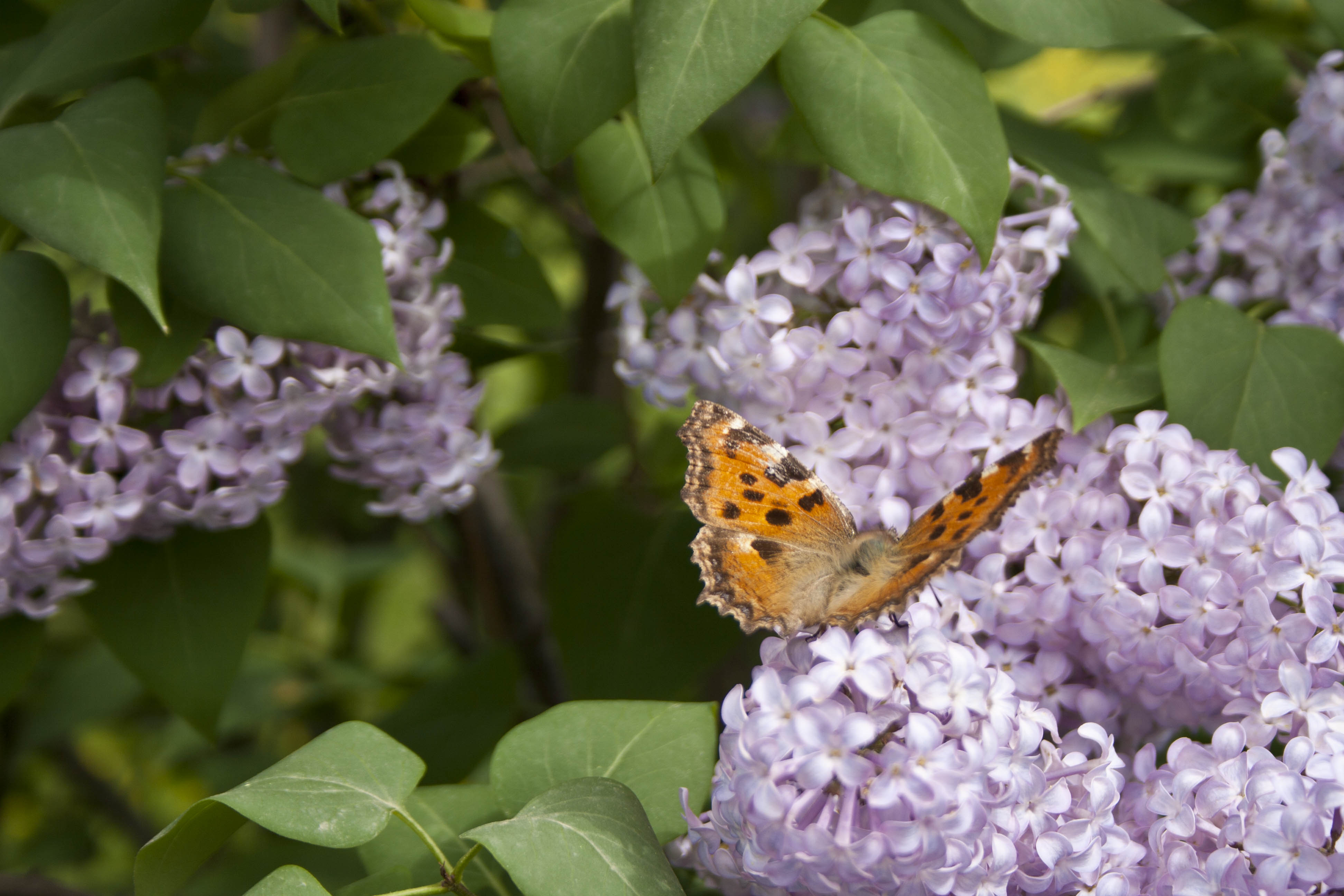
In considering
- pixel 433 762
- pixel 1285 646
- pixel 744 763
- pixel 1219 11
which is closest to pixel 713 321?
pixel 744 763

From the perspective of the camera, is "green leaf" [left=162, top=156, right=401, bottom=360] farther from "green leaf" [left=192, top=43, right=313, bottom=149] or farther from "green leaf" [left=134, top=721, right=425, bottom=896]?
"green leaf" [left=134, top=721, right=425, bottom=896]

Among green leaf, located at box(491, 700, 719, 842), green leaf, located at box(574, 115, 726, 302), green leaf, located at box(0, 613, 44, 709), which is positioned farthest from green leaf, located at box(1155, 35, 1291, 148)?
green leaf, located at box(0, 613, 44, 709)

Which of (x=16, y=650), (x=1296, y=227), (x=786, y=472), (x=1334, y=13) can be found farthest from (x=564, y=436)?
(x=1334, y=13)

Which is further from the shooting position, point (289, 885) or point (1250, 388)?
point (1250, 388)

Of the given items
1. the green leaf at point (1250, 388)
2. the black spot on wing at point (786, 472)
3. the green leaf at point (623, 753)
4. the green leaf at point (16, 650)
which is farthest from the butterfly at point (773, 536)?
A: the green leaf at point (16, 650)

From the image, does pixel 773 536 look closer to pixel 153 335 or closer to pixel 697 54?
pixel 697 54

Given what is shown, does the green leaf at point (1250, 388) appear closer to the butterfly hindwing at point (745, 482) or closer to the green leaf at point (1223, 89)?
Result: the butterfly hindwing at point (745, 482)
